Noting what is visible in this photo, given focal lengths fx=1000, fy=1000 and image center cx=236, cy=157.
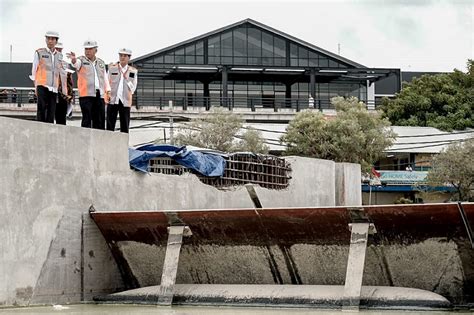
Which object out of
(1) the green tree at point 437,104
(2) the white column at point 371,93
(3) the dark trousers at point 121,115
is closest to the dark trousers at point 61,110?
(3) the dark trousers at point 121,115

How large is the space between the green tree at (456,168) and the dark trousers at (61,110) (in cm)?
2952

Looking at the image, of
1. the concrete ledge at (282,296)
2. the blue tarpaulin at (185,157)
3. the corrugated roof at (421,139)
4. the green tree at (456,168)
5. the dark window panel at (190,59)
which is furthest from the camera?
the dark window panel at (190,59)

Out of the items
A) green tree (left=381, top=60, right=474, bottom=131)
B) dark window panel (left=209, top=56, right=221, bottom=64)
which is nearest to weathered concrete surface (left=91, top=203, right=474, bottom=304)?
green tree (left=381, top=60, right=474, bottom=131)

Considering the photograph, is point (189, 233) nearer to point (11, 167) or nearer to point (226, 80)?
point (11, 167)

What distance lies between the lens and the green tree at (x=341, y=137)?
130ft

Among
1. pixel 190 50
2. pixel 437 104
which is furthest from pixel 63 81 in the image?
pixel 437 104

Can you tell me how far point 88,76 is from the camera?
579 inches

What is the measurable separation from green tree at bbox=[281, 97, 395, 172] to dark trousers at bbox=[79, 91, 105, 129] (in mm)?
24832

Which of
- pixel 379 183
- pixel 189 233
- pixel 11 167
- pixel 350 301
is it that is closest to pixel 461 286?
pixel 350 301

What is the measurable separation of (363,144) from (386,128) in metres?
4.97

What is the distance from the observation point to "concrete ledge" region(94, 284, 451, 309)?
1103 centimetres

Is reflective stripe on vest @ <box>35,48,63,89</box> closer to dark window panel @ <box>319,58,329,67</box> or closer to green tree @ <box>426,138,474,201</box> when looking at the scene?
green tree @ <box>426,138,474,201</box>

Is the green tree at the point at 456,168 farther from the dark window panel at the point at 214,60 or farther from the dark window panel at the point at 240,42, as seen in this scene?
the dark window panel at the point at 214,60

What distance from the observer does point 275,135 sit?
149ft
